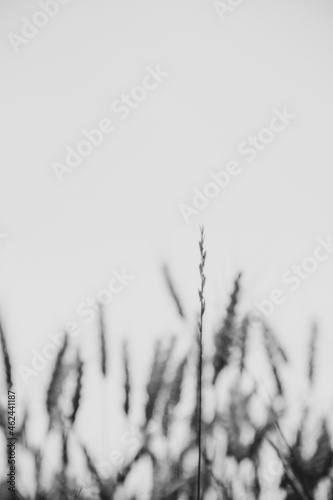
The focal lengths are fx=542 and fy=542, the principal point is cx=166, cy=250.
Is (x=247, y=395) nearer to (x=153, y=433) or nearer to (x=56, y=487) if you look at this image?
(x=153, y=433)

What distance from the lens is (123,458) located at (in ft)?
3.87

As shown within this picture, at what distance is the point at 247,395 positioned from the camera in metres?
1.15

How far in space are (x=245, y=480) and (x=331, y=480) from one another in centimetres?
21

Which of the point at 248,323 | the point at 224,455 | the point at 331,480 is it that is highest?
the point at 248,323

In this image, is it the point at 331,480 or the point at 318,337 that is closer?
the point at 331,480

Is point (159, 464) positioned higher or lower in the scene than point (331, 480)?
higher

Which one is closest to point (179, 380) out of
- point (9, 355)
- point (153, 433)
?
point (153, 433)

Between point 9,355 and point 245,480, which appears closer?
point 9,355

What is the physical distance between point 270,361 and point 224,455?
255 millimetres

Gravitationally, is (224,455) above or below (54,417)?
below

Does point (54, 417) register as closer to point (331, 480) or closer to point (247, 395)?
point (247, 395)

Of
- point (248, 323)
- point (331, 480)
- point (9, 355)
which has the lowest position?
point (331, 480)

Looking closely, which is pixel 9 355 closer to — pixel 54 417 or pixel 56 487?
pixel 54 417

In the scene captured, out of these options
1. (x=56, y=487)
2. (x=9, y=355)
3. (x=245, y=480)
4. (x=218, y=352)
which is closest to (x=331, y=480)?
(x=245, y=480)
